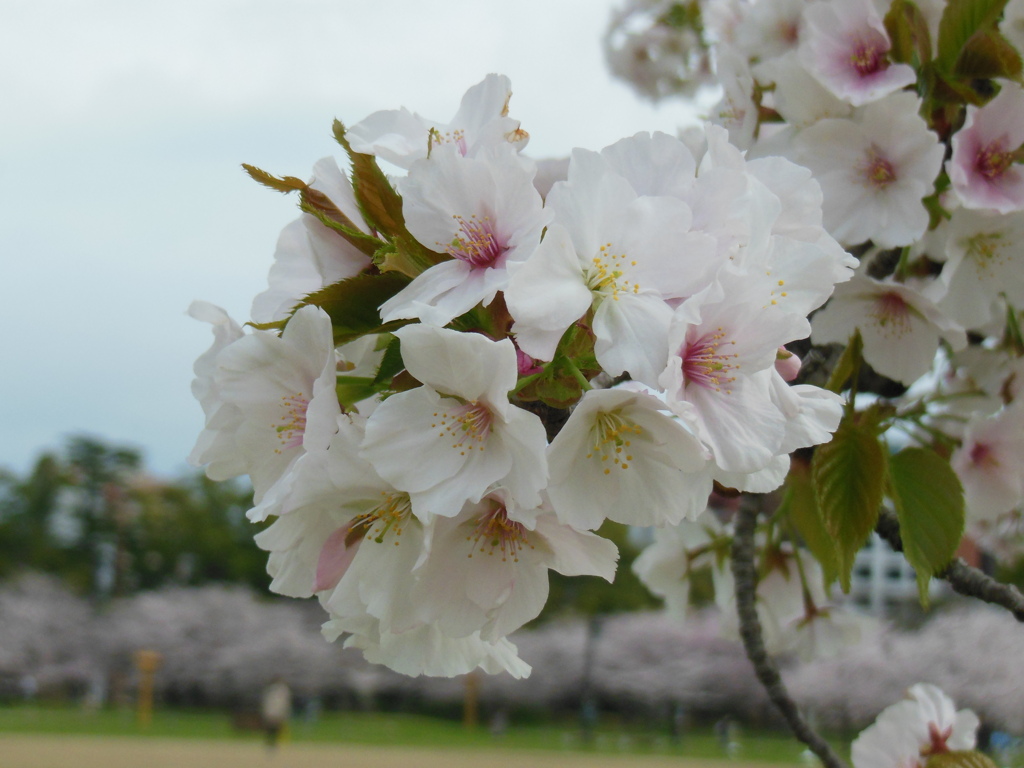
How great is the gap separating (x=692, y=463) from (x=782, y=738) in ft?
82.2

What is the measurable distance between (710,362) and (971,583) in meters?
0.61

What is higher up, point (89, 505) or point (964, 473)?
point (89, 505)

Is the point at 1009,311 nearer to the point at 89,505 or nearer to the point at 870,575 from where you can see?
the point at 89,505

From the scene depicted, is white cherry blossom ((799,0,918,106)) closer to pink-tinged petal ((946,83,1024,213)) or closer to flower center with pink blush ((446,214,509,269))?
pink-tinged petal ((946,83,1024,213))

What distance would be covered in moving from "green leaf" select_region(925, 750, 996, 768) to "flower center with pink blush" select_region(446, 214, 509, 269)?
34.6 inches

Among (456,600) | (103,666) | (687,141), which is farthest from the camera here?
(103,666)

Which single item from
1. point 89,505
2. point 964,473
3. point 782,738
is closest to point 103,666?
point 89,505

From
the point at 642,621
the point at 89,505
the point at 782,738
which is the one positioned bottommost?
the point at 782,738

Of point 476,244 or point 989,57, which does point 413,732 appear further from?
point 476,244

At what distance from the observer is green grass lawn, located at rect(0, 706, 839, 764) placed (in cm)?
2078

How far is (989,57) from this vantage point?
114 cm

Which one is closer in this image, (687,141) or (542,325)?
(542,325)

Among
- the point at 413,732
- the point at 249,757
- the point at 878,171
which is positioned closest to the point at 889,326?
the point at 878,171

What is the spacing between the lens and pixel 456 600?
691 millimetres
